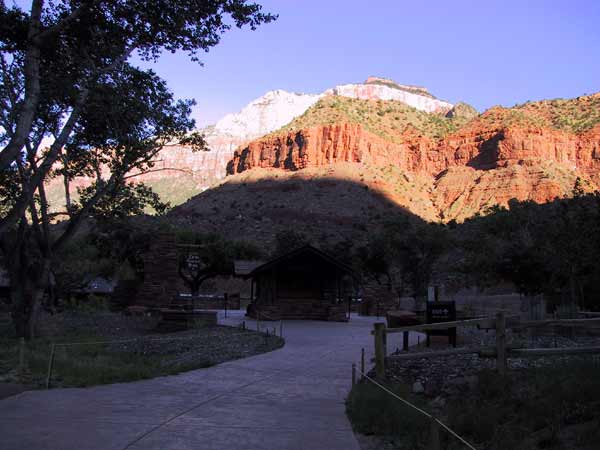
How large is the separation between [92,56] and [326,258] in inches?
770

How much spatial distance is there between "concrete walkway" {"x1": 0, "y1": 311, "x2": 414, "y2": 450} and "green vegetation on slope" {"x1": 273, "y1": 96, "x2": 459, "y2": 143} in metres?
118

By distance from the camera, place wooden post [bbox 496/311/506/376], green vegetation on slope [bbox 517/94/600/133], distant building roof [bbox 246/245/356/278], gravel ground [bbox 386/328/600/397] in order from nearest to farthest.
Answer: wooden post [bbox 496/311/506/376] → gravel ground [bbox 386/328/600/397] → distant building roof [bbox 246/245/356/278] → green vegetation on slope [bbox 517/94/600/133]

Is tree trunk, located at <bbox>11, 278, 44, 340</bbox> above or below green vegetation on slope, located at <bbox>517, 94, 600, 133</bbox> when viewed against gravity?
below

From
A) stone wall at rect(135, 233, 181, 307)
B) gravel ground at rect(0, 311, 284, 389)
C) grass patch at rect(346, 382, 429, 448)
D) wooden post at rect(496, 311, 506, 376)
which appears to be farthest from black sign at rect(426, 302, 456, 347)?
stone wall at rect(135, 233, 181, 307)

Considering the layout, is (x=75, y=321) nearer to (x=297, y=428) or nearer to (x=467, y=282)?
(x=297, y=428)

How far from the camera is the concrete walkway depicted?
685 cm

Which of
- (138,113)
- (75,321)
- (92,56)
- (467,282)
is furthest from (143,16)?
(467,282)

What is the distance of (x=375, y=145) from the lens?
126750 millimetres

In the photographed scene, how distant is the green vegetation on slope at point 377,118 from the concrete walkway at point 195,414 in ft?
387

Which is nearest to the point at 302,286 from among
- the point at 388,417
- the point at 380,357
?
the point at 380,357

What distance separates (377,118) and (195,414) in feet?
445

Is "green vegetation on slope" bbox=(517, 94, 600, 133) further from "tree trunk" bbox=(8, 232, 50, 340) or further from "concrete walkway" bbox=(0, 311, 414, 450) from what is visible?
"concrete walkway" bbox=(0, 311, 414, 450)

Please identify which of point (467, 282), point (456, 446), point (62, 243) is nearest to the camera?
point (456, 446)

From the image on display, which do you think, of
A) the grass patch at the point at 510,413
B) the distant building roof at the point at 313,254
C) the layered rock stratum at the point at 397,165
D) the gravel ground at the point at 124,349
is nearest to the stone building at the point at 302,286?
the distant building roof at the point at 313,254
